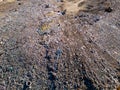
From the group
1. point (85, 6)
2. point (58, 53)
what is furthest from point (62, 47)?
point (85, 6)

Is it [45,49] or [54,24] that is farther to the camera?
[54,24]

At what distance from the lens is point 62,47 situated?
12391mm

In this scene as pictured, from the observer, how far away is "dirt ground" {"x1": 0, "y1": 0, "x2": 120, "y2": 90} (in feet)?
37.1

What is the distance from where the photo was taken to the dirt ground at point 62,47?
37.1ft

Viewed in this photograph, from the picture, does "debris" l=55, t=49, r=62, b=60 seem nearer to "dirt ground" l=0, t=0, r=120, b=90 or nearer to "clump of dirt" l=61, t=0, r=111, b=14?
"dirt ground" l=0, t=0, r=120, b=90

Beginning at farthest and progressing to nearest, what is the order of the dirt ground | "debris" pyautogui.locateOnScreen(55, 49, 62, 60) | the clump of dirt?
1. the clump of dirt
2. "debris" pyautogui.locateOnScreen(55, 49, 62, 60)
3. the dirt ground

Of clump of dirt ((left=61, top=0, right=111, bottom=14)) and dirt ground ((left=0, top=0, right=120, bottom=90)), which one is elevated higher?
clump of dirt ((left=61, top=0, right=111, bottom=14))

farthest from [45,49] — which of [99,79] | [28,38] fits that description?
[99,79]

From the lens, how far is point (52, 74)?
11.5 metres

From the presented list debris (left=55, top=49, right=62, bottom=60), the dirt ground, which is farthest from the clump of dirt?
debris (left=55, top=49, right=62, bottom=60)

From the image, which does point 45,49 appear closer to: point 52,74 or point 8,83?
point 52,74

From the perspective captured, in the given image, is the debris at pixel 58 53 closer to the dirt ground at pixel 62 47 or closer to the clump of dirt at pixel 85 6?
the dirt ground at pixel 62 47

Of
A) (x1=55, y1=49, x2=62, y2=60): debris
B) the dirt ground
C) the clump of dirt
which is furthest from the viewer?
the clump of dirt

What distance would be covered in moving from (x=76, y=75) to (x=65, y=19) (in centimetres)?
416
